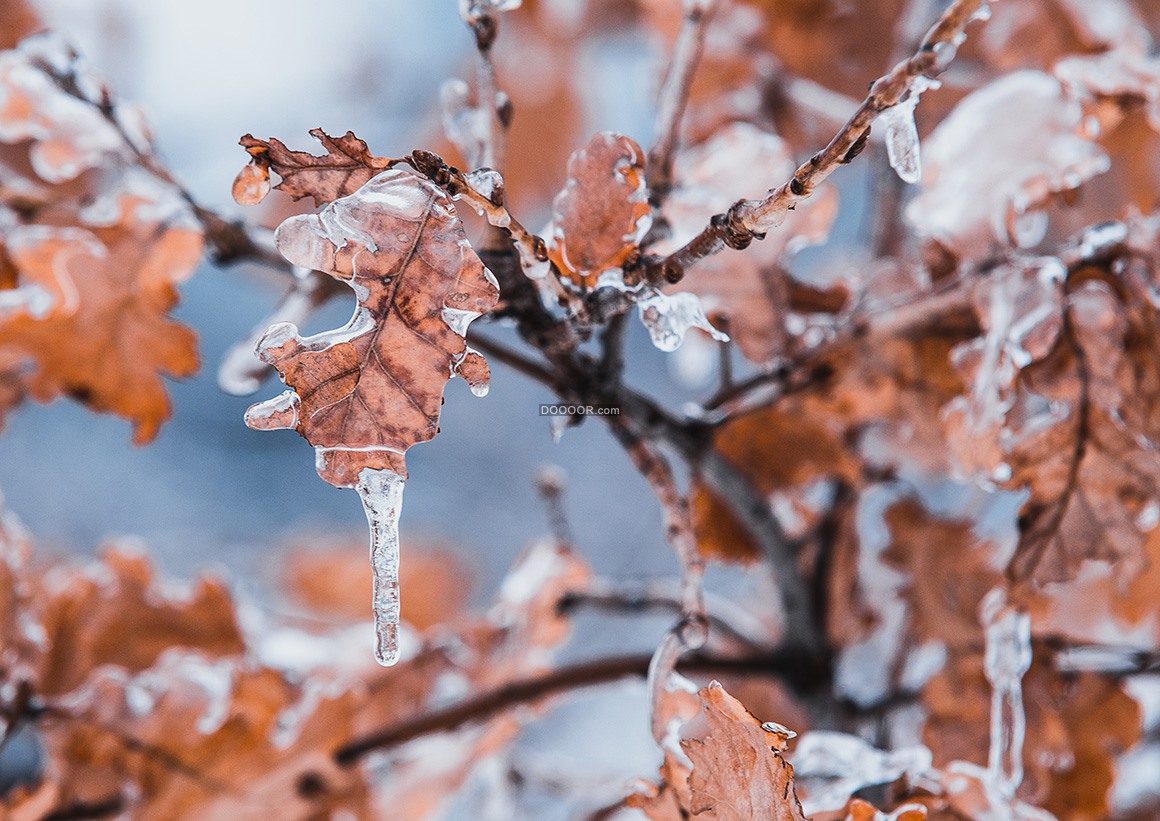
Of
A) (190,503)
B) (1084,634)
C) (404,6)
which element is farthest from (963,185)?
(190,503)

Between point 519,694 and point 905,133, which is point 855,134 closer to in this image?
point 905,133

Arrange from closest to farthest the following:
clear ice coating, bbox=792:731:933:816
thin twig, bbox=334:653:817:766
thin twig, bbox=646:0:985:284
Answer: thin twig, bbox=646:0:985:284, clear ice coating, bbox=792:731:933:816, thin twig, bbox=334:653:817:766

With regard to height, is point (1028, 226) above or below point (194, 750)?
above

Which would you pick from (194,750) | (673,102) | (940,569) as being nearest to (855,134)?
(673,102)

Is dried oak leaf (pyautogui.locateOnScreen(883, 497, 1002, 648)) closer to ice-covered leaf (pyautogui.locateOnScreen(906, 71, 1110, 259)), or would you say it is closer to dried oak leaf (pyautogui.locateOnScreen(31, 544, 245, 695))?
ice-covered leaf (pyautogui.locateOnScreen(906, 71, 1110, 259))

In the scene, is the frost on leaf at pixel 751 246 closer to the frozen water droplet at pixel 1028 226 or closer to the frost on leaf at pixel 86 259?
the frozen water droplet at pixel 1028 226

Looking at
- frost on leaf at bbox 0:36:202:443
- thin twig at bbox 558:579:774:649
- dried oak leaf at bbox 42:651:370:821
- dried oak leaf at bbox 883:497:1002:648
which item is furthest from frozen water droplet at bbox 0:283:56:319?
dried oak leaf at bbox 883:497:1002:648
